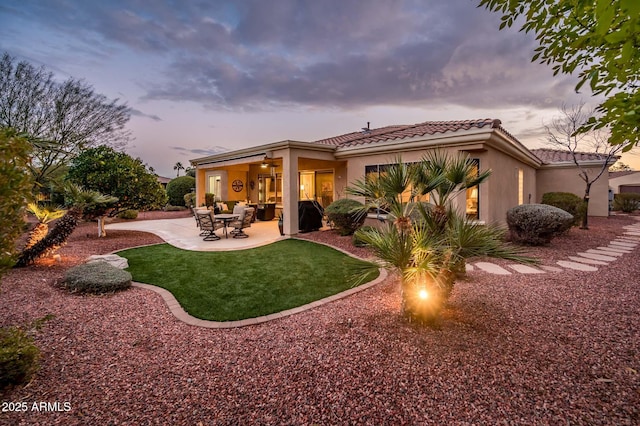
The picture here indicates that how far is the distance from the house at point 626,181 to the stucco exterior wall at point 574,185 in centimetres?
2097

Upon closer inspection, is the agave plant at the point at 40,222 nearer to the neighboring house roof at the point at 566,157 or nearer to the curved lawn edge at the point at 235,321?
the curved lawn edge at the point at 235,321

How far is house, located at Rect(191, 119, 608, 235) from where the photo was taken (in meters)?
8.91

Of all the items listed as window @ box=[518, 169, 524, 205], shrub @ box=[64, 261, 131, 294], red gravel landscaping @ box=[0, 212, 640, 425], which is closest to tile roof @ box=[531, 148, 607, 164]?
window @ box=[518, 169, 524, 205]

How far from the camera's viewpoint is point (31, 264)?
6.25 meters

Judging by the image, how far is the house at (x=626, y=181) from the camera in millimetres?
32062

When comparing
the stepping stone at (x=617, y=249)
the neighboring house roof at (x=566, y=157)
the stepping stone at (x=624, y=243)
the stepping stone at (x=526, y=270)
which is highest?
the neighboring house roof at (x=566, y=157)

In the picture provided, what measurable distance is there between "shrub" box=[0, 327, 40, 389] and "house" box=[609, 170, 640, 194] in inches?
1815

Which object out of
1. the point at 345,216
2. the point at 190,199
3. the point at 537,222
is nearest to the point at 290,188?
the point at 345,216

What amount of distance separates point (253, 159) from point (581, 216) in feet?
47.6

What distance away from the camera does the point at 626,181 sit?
3269 cm

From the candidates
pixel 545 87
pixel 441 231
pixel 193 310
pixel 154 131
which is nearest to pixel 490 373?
pixel 441 231

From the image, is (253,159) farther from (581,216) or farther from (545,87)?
(581,216)

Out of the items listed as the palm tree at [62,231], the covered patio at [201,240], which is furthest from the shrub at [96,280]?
the covered patio at [201,240]

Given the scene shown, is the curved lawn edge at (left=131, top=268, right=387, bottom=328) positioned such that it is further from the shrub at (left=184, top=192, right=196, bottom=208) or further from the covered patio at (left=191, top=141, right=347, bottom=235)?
the shrub at (left=184, top=192, right=196, bottom=208)
